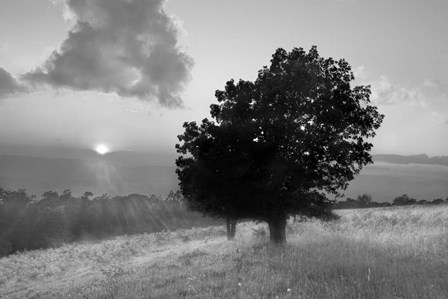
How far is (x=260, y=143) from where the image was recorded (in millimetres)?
18359

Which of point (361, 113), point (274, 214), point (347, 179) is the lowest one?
point (274, 214)

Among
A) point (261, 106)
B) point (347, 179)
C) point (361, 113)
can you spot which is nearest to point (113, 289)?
point (261, 106)

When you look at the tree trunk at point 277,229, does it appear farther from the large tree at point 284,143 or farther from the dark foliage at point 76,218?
the dark foliage at point 76,218

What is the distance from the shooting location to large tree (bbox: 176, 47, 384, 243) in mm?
18109

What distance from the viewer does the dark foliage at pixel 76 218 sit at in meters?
68.2

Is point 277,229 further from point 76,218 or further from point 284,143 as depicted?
point 76,218

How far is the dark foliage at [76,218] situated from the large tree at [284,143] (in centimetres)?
5681

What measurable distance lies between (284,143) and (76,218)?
70675 mm

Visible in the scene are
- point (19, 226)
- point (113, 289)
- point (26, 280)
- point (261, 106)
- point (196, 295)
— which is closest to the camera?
point (196, 295)

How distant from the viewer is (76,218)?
78.5 metres

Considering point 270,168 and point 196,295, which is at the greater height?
point 270,168

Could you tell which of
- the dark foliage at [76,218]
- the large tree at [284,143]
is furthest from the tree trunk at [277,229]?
the dark foliage at [76,218]

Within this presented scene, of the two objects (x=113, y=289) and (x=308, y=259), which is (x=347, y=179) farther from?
(x=113, y=289)

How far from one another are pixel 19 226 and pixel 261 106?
6865 centimetres
